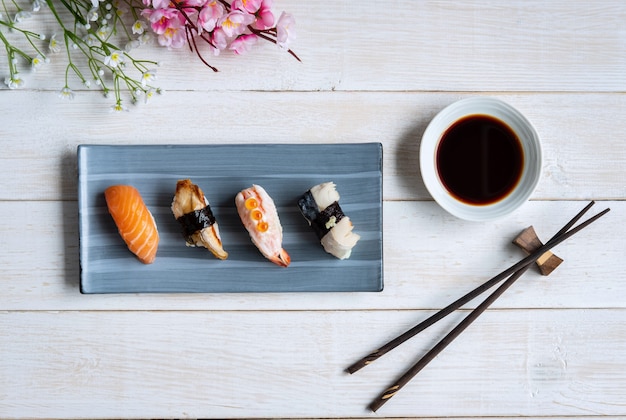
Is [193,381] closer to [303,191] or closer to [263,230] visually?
[263,230]

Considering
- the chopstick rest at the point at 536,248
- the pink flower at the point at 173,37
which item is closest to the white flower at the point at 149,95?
the pink flower at the point at 173,37

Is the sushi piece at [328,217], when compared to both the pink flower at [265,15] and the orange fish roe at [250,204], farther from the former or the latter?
the pink flower at [265,15]

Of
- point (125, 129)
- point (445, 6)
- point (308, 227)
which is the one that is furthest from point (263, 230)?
point (445, 6)

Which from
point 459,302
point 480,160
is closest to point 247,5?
point 480,160

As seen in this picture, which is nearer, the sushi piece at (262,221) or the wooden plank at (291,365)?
the sushi piece at (262,221)

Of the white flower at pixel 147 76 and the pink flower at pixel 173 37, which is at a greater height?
the pink flower at pixel 173 37

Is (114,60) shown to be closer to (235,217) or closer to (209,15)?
(209,15)
